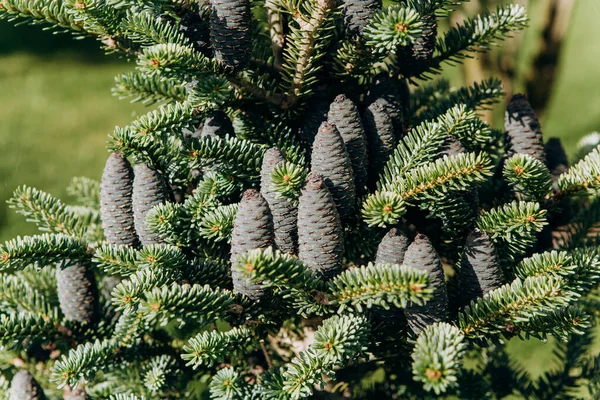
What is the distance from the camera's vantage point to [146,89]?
3.75ft

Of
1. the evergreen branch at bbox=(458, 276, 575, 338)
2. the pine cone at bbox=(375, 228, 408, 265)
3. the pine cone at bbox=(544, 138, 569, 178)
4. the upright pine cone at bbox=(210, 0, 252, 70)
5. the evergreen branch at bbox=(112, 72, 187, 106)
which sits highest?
the upright pine cone at bbox=(210, 0, 252, 70)

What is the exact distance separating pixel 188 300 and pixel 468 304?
1.51 ft

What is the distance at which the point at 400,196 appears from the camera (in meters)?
0.91

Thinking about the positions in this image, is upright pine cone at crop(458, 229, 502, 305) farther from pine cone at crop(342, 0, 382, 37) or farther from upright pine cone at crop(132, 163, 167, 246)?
upright pine cone at crop(132, 163, 167, 246)

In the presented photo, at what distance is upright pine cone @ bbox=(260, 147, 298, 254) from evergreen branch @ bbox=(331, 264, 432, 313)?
0.12 meters

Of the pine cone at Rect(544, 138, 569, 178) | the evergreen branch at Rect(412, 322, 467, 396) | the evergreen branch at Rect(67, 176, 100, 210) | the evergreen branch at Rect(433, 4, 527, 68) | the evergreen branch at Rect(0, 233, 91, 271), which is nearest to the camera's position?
the evergreen branch at Rect(412, 322, 467, 396)

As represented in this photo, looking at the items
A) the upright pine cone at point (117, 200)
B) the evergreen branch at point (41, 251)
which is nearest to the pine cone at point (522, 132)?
the upright pine cone at point (117, 200)

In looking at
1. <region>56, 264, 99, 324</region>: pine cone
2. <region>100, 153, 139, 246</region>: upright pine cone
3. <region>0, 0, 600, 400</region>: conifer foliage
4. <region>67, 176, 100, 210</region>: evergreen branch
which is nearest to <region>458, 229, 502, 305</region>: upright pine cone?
<region>0, 0, 600, 400</region>: conifer foliage

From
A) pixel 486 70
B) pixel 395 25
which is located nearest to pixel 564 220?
pixel 395 25

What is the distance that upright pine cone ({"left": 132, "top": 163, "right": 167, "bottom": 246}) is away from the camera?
1003mm

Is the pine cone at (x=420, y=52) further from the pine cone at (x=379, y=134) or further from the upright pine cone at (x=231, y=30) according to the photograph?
the upright pine cone at (x=231, y=30)

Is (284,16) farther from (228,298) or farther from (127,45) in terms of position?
(228,298)

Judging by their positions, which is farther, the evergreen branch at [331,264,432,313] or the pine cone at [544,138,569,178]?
the pine cone at [544,138,569,178]

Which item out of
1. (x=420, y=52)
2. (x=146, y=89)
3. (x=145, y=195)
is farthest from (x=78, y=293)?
(x=420, y=52)
